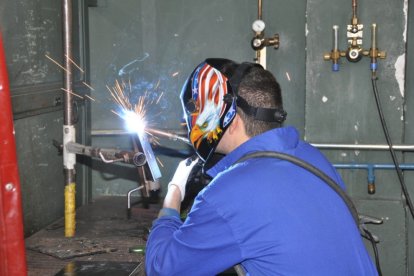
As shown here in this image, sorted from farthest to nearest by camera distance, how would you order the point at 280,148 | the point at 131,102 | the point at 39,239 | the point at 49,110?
the point at 131,102 → the point at 49,110 → the point at 39,239 → the point at 280,148

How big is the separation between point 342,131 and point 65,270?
200cm

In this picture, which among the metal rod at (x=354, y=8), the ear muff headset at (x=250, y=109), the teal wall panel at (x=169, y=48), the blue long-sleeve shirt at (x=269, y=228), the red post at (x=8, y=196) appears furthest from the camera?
the teal wall panel at (x=169, y=48)

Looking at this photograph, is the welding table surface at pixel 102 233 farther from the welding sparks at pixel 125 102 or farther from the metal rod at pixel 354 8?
the metal rod at pixel 354 8

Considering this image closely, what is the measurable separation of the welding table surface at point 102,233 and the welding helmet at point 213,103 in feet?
1.97

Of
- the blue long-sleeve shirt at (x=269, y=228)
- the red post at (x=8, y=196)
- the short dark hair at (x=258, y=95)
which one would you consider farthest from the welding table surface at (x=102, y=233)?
the red post at (x=8, y=196)

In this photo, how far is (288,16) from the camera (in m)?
3.59

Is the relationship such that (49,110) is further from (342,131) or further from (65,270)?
(342,131)

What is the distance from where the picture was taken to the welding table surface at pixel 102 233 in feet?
7.48

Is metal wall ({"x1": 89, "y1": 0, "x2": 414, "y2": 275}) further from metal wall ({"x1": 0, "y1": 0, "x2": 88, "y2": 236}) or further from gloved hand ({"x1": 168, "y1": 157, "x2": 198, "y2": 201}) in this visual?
gloved hand ({"x1": 168, "y1": 157, "x2": 198, "y2": 201})

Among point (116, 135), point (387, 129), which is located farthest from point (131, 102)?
point (387, 129)

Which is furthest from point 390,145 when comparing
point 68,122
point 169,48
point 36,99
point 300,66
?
point 36,99

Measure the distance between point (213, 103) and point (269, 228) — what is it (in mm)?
493

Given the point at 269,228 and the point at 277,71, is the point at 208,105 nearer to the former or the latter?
the point at 269,228

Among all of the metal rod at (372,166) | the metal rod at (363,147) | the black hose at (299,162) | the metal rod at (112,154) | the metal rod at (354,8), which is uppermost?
the metal rod at (354,8)
